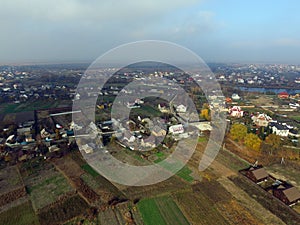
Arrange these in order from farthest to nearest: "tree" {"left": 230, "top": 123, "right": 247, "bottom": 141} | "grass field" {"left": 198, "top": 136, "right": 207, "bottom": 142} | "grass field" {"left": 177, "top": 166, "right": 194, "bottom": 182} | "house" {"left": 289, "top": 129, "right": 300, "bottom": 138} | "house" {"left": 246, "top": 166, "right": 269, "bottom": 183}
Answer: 1. "house" {"left": 289, "top": 129, "right": 300, "bottom": 138}
2. "grass field" {"left": 198, "top": 136, "right": 207, "bottom": 142}
3. "tree" {"left": 230, "top": 123, "right": 247, "bottom": 141}
4. "grass field" {"left": 177, "top": 166, "right": 194, "bottom": 182}
5. "house" {"left": 246, "top": 166, "right": 269, "bottom": 183}

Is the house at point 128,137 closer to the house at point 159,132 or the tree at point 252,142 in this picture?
the house at point 159,132

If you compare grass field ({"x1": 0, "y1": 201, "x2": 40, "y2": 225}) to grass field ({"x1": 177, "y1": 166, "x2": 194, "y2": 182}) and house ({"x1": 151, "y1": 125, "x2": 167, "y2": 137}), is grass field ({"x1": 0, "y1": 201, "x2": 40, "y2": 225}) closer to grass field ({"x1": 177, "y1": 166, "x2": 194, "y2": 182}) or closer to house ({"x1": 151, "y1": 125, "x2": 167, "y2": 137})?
grass field ({"x1": 177, "y1": 166, "x2": 194, "y2": 182})

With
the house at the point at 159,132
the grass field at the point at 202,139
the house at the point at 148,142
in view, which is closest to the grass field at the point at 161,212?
the house at the point at 148,142

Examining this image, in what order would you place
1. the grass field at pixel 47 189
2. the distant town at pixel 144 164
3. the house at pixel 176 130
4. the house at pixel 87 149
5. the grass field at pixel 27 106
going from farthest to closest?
the grass field at pixel 27 106 → the house at pixel 176 130 → the house at pixel 87 149 → the grass field at pixel 47 189 → the distant town at pixel 144 164

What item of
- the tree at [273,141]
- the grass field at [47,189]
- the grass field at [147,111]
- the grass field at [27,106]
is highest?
the tree at [273,141]

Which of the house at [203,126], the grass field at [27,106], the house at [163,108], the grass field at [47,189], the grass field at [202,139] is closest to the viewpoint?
the grass field at [47,189]

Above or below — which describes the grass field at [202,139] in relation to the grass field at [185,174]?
above

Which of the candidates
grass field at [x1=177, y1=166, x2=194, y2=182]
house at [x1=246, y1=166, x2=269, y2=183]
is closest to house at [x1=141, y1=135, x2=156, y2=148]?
grass field at [x1=177, y1=166, x2=194, y2=182]
